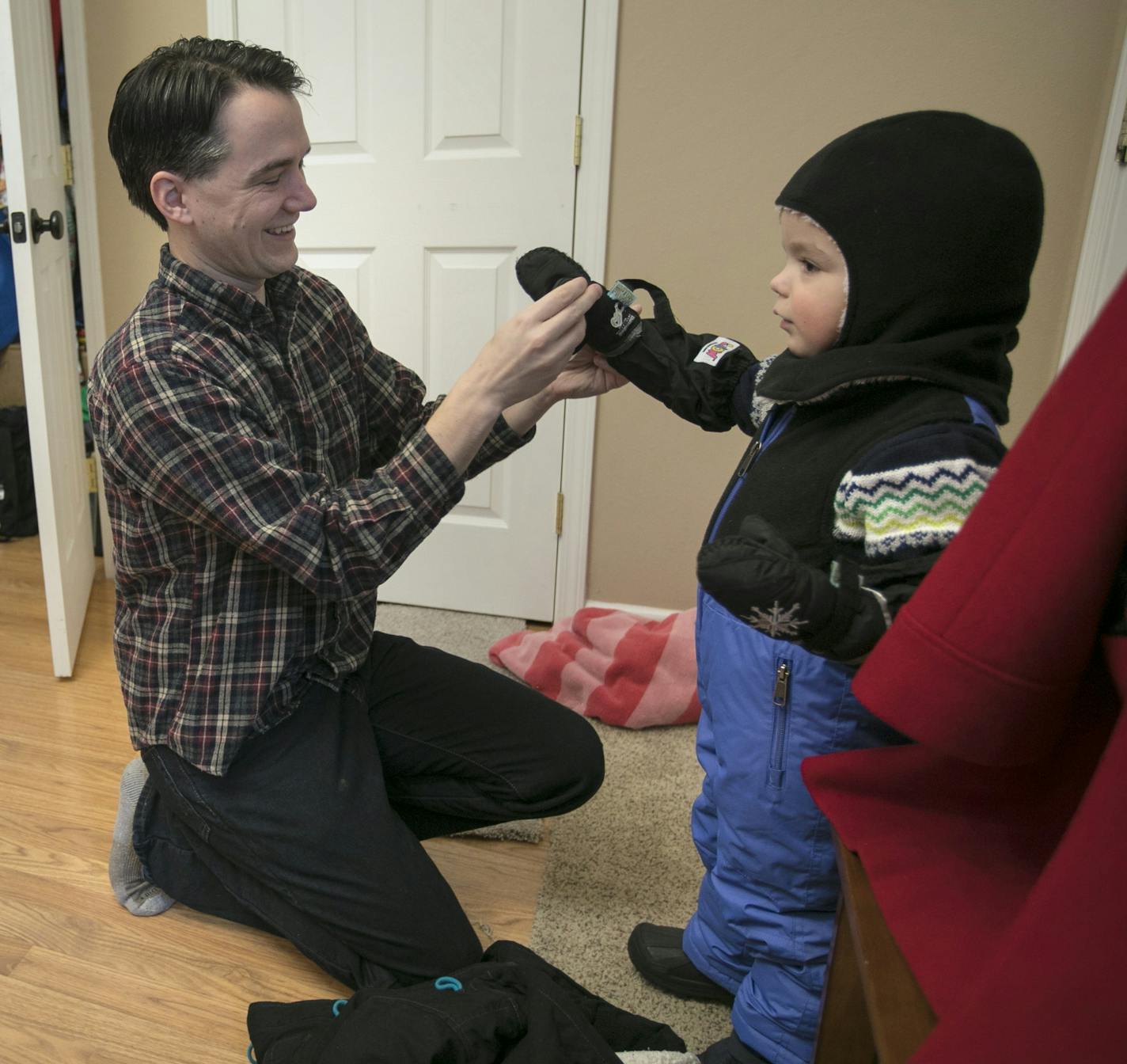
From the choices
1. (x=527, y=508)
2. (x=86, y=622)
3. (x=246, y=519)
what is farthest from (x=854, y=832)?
(x=86, y=622)

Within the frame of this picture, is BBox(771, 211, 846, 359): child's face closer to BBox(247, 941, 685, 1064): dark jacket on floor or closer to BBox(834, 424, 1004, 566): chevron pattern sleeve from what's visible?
BBox(834, 424, 1004, 566): chevron pattern sleeve

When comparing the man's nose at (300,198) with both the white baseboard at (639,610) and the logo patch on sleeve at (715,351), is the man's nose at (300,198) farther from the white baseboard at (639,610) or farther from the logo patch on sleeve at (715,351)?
the white baseboard at (639,610)

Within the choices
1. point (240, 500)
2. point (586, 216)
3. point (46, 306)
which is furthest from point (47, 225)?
point (240, 500)

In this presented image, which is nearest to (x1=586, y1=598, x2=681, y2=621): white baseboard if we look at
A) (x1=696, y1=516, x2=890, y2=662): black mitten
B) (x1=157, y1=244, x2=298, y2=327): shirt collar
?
(x1=157, y1=244, x2=298, y2=327): shirt collar

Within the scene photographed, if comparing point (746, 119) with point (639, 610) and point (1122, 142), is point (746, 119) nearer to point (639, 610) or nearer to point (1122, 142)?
point (1122, 142)

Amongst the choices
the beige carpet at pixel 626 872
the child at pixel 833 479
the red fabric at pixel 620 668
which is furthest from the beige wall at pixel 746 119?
the child at pixel 833 479

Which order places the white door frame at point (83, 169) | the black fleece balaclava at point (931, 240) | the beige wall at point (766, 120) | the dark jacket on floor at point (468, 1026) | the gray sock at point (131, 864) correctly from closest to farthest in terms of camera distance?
the black fleece balaclava at point (931, 240) < the dark jacket on floor at point (468, 1026) < the gray sock at point (131, 864) < the beige wall at point (766, 120) < the white door frame at point (83, 169)

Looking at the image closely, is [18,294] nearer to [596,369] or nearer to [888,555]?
[596,369]

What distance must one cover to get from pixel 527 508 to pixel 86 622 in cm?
113

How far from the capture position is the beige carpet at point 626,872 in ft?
3.89

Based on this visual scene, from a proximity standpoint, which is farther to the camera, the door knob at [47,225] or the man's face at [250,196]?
the door knob at [47,225]

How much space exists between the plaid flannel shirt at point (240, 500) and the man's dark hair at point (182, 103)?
0.12m

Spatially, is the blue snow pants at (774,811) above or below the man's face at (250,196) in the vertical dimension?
below

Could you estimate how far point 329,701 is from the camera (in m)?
1.22
